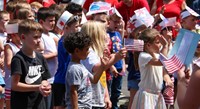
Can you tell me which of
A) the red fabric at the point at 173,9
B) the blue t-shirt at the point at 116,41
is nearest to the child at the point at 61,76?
the blue t-shirt at the point at 116,41

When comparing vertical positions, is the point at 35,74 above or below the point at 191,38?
below

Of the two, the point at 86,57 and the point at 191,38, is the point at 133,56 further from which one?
the point at 191,38

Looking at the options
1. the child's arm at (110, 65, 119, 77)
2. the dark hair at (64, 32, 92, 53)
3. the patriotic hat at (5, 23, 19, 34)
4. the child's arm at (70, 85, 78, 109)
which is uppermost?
the patriotic hat at (5, 23, 19, 34)

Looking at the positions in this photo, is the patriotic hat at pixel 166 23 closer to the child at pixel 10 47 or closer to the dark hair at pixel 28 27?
the child at pixel 10 47

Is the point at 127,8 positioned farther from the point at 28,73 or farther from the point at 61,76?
the point at 28,73

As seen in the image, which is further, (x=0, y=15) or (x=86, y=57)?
(x=0, y=15)

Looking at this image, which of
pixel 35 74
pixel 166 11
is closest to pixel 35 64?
pixel 35 74

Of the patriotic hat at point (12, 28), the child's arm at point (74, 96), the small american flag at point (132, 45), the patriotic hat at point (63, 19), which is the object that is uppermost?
the patriotic hat at point (63, 19)

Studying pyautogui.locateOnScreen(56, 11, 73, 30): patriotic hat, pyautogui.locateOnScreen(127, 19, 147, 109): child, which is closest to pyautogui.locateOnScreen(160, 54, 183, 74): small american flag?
pyautogui.locateOnScreen(56, 11, 73, 30): patriotic hat

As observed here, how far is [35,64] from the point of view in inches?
221

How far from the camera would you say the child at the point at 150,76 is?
7.08m

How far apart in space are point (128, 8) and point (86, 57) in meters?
4.37

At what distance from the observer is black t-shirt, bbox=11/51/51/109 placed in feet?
18.0

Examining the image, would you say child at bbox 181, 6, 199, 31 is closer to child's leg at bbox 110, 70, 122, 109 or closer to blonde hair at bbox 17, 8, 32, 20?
child's leg at bbox 110, 70, 122, 109
